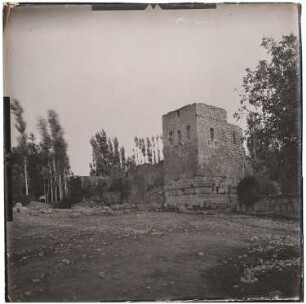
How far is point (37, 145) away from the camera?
13.0 feet

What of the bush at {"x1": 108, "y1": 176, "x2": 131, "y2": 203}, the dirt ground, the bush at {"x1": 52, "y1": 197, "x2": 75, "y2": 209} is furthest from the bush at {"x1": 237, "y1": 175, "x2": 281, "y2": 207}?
the bush at {"x1": 52, "y1": 197, "x2": 75, "y2": 209}

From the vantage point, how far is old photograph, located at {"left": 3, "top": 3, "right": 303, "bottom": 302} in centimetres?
391

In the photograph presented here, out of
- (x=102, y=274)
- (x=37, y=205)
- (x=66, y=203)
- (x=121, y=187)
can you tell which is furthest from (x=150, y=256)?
(x=37, y=205)

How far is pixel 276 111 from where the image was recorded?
4.08 m

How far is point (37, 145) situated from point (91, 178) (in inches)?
22.6

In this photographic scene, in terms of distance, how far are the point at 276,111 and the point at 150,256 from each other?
1.77m

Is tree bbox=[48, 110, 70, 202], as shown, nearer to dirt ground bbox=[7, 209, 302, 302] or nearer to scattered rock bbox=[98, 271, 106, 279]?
dirt ground bbox=[7, 209, 302, 302]

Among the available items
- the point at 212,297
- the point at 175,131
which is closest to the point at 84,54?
the point at 175,131

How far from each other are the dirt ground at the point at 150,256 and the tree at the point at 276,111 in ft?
1.68

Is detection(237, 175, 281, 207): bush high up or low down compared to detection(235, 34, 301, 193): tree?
down

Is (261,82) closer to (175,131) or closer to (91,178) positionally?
(175,131)

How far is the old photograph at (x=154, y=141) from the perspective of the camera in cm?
391

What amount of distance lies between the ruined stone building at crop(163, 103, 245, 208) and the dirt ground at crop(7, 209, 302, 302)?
20cm

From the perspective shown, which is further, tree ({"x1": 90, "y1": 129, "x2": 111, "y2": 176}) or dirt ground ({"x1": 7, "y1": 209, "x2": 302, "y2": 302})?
tree ({"x1": 90, "y1": 129, "x2": 111, "y2": 176})
